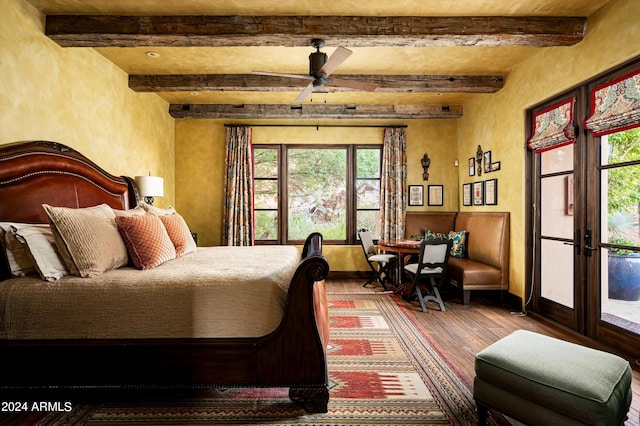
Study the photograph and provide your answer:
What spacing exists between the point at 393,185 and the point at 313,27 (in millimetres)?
3464

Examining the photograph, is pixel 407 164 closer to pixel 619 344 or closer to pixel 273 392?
pixel 619 344

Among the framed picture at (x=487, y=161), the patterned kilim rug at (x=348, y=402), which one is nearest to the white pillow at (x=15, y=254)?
the patterned kilim rug at (x=348, y=402)

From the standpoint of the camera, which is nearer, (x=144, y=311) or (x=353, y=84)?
(x=144, y=311)

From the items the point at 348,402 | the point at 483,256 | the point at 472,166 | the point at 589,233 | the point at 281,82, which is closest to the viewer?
the point at 348,402

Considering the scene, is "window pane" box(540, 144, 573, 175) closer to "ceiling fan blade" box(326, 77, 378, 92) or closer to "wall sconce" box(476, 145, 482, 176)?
"wall sconce" box(476, 145, 482, 176)

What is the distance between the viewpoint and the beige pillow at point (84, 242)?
7.43 feet

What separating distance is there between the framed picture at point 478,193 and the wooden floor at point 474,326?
137 centimetres

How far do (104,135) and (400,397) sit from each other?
4.04 metres

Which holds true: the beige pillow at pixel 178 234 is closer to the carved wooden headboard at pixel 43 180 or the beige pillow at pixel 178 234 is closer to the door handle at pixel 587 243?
the carved wooden headboard at pixel 43 180

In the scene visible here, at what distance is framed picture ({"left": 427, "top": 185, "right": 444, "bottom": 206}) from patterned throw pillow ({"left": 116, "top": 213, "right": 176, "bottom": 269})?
4708 millimetres

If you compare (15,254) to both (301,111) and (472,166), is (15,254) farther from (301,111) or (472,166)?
(472,166)

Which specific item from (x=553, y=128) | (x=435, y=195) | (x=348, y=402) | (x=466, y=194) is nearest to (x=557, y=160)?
(x=553, y=128)

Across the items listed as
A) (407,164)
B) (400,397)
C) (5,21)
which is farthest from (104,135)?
(407,164)

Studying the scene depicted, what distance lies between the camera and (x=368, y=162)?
6266mm
